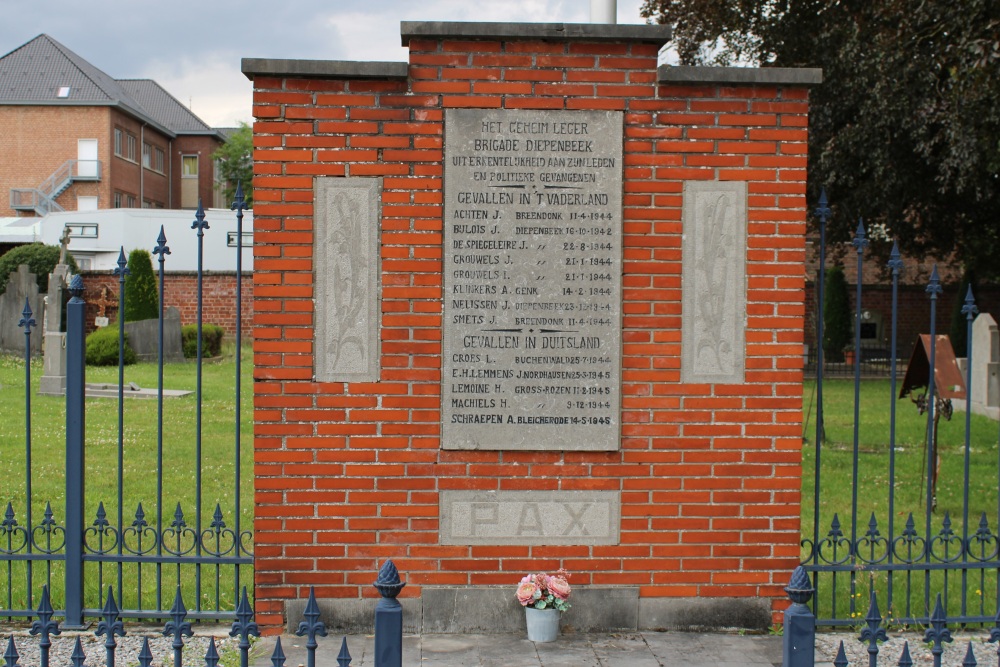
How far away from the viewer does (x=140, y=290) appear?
82.5ft

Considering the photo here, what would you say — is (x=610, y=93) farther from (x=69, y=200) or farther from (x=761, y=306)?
(x=69, y=200)

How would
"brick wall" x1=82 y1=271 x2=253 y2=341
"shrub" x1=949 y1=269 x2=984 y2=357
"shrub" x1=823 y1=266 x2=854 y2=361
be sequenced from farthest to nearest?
"shrub" x1=823 y1=266 x2=854 y2=361
"brick wall" x1=82 y1=271 x2=253 y2=341
"shrub" x1=949 y1=269 x2=984 y2=357

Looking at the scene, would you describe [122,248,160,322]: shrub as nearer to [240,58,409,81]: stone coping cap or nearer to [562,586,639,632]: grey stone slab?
[240,58,409,81]: stone coping cap

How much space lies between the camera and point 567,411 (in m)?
5.32

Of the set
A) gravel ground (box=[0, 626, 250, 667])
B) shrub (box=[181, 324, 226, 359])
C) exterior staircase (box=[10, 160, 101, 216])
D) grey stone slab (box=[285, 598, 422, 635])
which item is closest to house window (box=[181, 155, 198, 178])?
exterior staircase (box=[10, 160, 101, 216])

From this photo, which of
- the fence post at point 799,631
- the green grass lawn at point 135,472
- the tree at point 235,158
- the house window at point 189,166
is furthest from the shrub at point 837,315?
the tree at point 235,158

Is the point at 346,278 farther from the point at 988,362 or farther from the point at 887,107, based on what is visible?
the point at 887,107

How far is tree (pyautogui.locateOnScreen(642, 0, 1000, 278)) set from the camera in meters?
15.2

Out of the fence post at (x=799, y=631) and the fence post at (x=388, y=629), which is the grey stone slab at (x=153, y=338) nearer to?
the fence post at (x=388, y=629)

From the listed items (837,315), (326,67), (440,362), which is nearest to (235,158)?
(837,315)

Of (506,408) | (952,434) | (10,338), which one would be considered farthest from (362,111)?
(10,338)

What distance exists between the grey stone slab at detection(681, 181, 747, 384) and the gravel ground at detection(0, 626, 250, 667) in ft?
9.26

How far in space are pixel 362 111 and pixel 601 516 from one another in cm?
247

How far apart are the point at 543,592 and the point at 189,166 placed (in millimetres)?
48015
